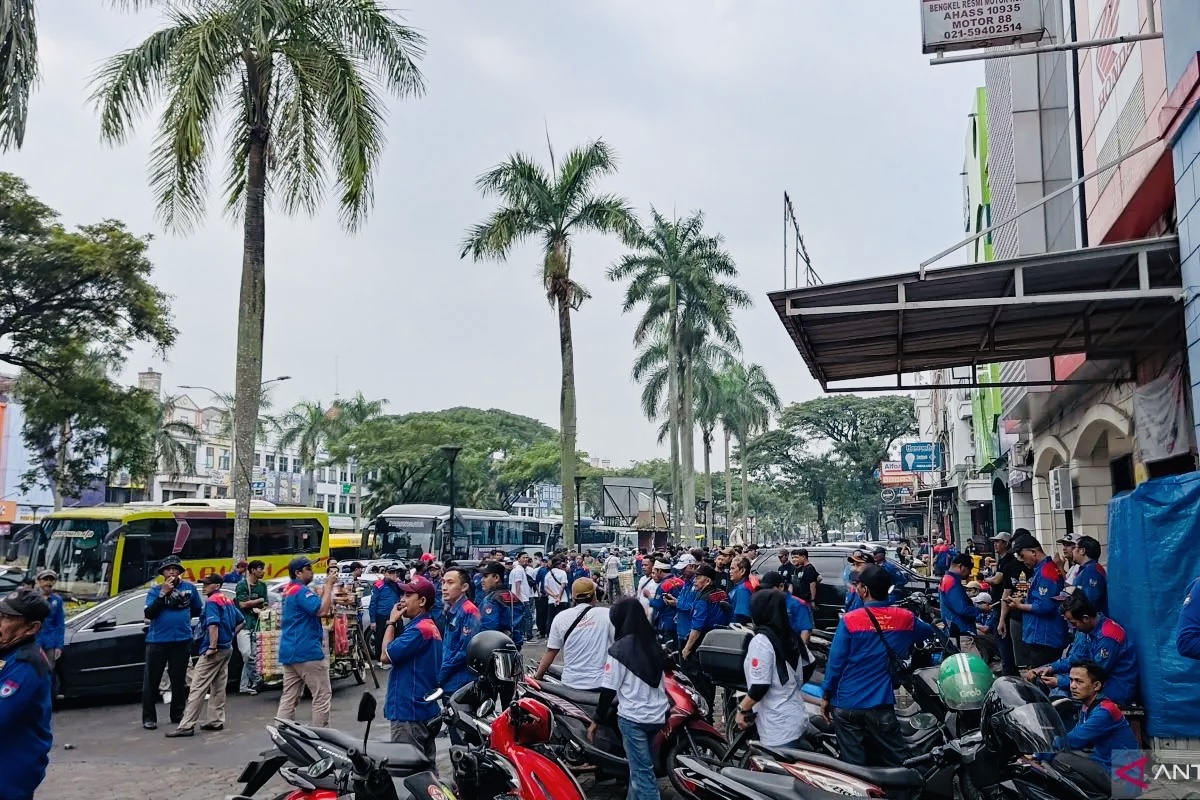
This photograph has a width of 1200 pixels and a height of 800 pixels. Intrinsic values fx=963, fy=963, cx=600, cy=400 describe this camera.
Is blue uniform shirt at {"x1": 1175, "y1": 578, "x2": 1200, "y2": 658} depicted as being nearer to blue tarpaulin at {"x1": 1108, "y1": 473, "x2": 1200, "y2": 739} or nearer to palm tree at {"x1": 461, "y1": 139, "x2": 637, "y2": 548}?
blue tarpaulin at {"x1": 1108, "y1": 473, "x2": 1200, "y2": 739}

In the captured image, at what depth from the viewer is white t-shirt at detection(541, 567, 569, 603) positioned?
18172mm

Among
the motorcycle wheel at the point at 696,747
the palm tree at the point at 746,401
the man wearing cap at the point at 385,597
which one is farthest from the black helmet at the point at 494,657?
the palm tree at the point at 746,401

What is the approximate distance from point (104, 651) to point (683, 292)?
28.2m

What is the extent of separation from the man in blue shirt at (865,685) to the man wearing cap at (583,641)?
1.95 meters

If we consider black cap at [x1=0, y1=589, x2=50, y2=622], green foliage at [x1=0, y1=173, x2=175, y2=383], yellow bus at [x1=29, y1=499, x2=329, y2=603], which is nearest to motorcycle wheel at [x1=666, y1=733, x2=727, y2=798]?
black cap at [x1=0, y1=589, x2=50, y2=622]

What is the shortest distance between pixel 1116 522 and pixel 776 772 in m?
4.53

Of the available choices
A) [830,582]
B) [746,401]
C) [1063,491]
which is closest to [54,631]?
[830,582]

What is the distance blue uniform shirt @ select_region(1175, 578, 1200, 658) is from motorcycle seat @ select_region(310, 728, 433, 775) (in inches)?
170

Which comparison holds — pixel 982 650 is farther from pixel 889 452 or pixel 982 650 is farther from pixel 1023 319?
pixel 889 452

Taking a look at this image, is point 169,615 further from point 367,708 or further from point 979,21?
point 979,21

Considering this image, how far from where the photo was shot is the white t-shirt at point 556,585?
18.2m

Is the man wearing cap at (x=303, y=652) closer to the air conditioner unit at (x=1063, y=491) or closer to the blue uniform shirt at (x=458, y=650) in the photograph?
the blue uniform shirt at (x=458, y=650)

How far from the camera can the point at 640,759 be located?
6.44m

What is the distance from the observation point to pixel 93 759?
9320 mm
